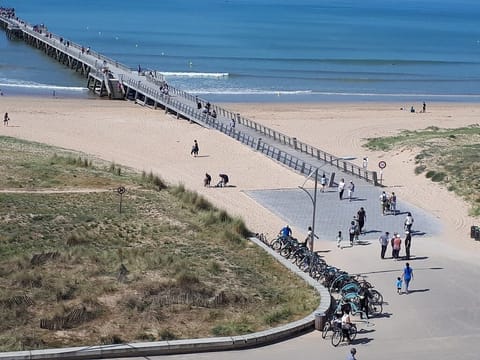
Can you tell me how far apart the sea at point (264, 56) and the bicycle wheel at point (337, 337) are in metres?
48.2

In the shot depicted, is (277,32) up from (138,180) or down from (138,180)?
up

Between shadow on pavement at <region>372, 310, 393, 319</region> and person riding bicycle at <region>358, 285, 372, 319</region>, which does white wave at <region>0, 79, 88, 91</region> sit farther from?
shadow on pavement at <region>372, 310, 393, 319</region>

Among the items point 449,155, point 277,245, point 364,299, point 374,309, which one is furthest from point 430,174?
point 364,299

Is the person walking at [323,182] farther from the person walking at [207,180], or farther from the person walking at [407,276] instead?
the person walking at [407,276]

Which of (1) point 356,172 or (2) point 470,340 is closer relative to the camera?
(2) point 470,340

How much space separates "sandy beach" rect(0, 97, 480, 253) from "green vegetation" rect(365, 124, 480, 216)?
0.48 m

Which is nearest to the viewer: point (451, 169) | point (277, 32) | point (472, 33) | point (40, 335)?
point (40, 335)

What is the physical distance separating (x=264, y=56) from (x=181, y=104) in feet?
142

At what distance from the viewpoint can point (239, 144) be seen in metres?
41.8

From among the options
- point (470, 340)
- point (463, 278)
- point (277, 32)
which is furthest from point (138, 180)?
point (277, 32)

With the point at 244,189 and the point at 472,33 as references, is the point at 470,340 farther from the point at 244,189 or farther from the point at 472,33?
the point at 472,33

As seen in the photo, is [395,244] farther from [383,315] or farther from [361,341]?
[361,341]

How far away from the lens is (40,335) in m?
17.0

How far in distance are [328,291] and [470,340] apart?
11.8ft
